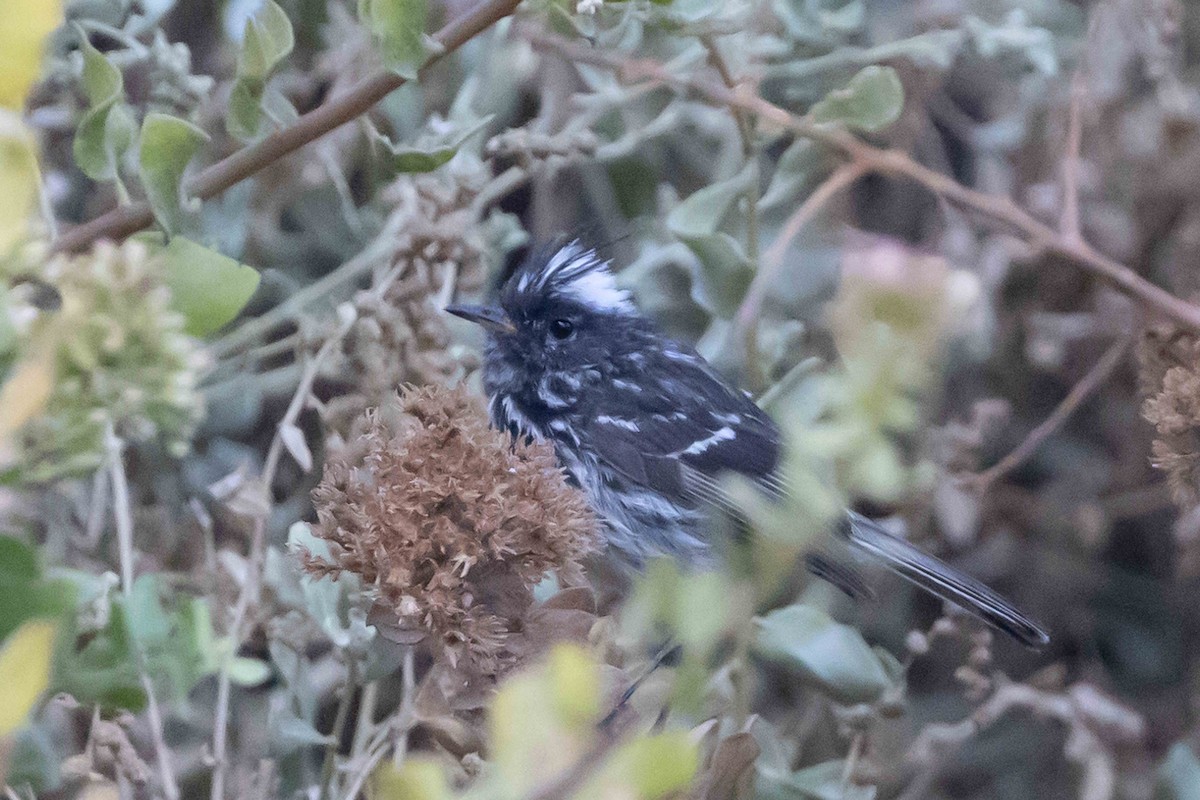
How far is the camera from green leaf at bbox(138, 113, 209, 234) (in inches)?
51.6

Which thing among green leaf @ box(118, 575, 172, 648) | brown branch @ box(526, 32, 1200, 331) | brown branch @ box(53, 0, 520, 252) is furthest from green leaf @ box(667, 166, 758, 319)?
green leaf @ box(118, 575, 172, 648)

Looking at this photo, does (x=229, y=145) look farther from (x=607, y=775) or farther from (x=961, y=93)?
(x=607, y=775)

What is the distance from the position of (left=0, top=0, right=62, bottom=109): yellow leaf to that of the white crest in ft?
6.38

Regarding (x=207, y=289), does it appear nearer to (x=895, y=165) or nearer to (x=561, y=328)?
(x=895, y=165)

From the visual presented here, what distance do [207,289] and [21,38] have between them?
0.33 metres

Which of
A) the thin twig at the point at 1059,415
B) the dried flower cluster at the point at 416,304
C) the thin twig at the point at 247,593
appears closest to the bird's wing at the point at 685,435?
the thin twig at the point at 1059,415

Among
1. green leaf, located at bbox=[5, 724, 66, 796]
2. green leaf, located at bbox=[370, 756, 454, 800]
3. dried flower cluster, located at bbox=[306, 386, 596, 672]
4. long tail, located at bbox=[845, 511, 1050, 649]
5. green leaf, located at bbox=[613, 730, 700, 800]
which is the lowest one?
long tail, located at bbox=[845, 511, 1050, 649]

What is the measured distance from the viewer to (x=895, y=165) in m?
2.09

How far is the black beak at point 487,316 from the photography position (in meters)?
2.24

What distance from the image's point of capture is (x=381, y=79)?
56.8 inches

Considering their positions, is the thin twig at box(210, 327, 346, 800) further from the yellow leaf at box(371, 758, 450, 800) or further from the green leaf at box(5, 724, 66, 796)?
the yellow leaf at box(371, 758, 450, 800)

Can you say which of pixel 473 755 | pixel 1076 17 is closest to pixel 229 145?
pixel 473 755

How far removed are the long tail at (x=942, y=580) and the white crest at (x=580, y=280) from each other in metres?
0.69

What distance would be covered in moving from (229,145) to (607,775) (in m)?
2.23
